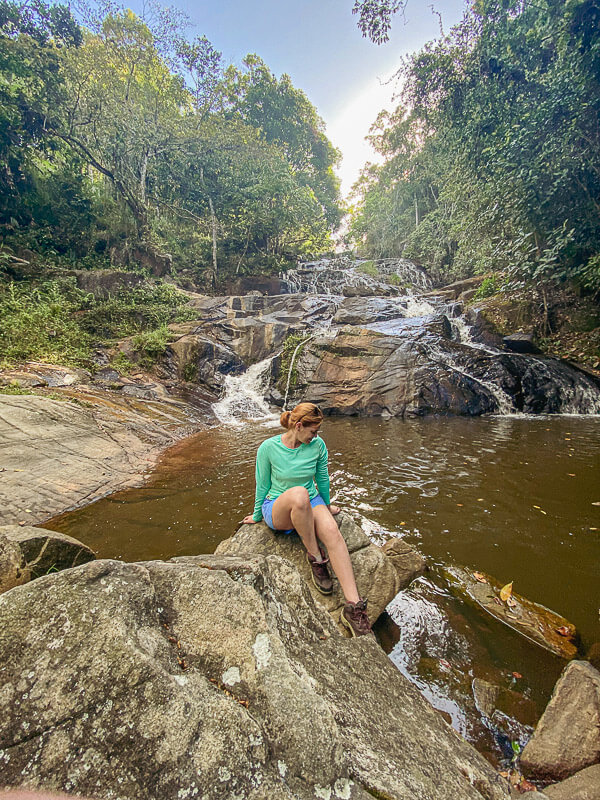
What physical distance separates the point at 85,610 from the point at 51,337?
43.2 ft

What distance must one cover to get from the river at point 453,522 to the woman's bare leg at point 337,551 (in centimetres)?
55

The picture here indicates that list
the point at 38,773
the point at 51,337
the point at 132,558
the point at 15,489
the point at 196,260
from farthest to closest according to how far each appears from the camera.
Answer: the point at 196,260
the point at 51,337
the point at 15,489
the point at 132,558
the point at 38,773

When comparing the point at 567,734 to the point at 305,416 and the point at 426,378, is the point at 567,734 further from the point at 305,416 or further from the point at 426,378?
the point at 426,378

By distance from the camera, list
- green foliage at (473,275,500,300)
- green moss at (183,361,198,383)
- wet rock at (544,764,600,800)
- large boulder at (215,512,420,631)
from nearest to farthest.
Result: wet rock at (544,764,600,800) → large boulder at (215,512,420,631) → green moss at (183,361,198,383) → green foliage at (473,275,500,300)

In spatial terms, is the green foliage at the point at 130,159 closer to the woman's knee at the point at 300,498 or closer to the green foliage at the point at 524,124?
the green foliage at the point at 524,124

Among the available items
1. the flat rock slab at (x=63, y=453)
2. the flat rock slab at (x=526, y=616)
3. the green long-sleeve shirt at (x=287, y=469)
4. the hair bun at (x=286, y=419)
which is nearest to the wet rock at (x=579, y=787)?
the flat rock slab at (x=526, y=616)

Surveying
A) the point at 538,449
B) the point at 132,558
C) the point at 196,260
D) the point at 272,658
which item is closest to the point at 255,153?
the point at 196,260

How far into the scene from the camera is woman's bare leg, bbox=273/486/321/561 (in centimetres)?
265

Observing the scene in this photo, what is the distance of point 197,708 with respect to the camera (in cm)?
119

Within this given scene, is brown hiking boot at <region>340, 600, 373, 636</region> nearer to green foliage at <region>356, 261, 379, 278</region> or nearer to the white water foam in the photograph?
the white water foam

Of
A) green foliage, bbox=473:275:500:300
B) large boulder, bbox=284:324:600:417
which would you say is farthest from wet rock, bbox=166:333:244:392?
green foliage, bbox=473:275:500:300

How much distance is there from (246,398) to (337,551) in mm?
11200

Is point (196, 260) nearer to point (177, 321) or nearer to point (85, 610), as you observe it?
point (177, 321)

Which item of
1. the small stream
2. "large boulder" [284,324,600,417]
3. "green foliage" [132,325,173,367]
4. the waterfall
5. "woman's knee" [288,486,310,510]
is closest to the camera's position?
the small stream
